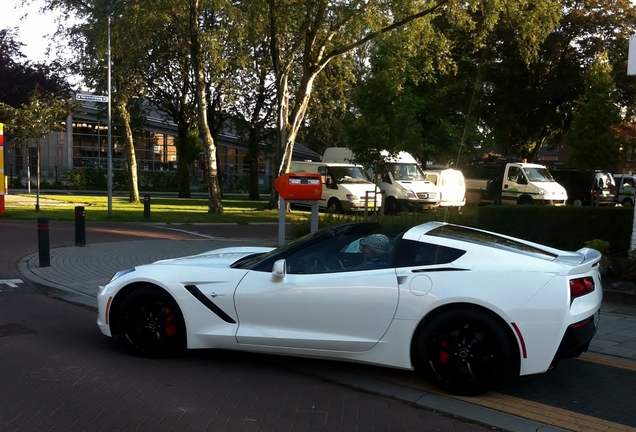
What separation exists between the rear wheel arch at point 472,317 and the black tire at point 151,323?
2.08 meters

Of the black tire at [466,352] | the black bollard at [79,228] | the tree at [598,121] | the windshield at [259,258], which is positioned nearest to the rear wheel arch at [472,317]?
the black tire at [466,352]

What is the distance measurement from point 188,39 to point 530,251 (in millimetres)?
20503

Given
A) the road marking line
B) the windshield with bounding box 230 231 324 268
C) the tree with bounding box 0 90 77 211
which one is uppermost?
the tree with bounding box 0 90 77 211

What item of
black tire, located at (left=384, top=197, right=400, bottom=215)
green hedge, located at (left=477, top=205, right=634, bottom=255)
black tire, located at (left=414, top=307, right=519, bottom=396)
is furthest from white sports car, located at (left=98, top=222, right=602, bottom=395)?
black tire, located at (left=384, top=197, right=400, bottom=215)

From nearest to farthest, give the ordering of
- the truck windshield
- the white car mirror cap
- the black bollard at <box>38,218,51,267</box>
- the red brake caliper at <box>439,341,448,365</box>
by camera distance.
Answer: the red brake caliper at <box>439,341,448,365</box>, the white car mirror cap, the black bollard at <box>38,218,51,267</box>, the truck windshield

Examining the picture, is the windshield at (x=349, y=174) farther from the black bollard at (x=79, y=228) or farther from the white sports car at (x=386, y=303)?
the white sports car at (x=386, y=303)

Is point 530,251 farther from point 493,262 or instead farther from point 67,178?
point 67,178

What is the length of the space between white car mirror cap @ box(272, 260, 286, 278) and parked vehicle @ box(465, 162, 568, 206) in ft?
79.9

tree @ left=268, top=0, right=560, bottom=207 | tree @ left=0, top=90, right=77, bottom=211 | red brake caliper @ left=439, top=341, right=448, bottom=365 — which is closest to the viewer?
red brake caliper @ left=439, top=341, right=448, bottom=365

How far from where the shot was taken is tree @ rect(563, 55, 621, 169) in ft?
86.2

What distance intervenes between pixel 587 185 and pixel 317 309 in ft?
93.0

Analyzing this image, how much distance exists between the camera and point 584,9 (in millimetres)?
31688

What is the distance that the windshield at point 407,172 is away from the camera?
87.3 ft

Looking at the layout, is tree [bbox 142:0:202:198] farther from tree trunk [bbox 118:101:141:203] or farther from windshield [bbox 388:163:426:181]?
windshield [bbox 388:163:426:181]
